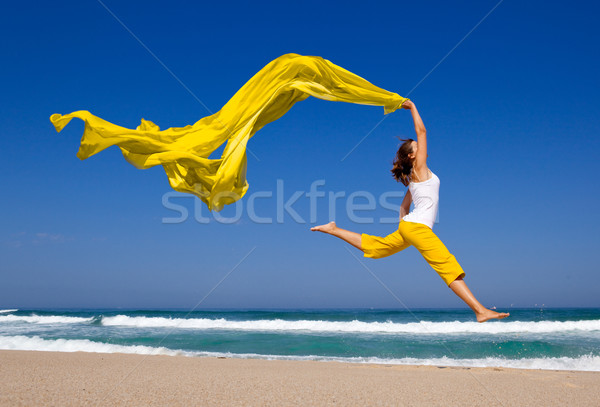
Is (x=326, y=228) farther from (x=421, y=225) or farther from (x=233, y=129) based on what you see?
(x=233, y=129)

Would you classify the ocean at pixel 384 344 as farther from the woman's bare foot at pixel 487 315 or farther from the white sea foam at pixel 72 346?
the woman's bare foot at pixel 487 315

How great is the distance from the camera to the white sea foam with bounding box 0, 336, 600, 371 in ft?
43.0

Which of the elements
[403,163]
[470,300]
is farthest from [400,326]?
[403,163]

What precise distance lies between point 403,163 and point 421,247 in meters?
0.83

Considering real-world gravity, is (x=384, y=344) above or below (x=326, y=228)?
below

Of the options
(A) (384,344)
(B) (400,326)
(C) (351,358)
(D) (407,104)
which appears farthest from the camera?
(B) (400,326)

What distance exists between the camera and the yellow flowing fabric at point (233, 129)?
5078mm

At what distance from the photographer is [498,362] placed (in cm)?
1361

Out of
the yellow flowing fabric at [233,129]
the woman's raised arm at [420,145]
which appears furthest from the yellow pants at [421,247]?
the yellow flowing fabric at [233,129]

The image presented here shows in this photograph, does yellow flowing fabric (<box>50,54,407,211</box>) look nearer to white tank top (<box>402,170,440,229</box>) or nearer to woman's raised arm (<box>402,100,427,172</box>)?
woman's raised arm (<box>402,100,427,172</box>)

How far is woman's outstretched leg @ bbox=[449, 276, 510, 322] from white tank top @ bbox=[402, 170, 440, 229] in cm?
58

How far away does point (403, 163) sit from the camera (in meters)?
4.61

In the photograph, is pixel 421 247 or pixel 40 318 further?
pixel 40 318

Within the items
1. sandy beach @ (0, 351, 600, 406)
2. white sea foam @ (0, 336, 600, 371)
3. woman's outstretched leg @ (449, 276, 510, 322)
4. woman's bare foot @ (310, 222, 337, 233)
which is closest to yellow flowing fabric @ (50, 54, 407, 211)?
woman's bare foot @ (310, 222, 337, 233)
